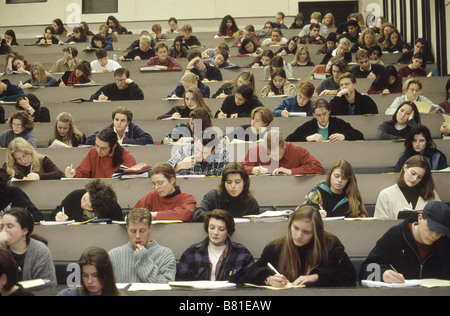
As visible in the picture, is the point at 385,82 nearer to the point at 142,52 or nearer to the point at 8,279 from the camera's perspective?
the point at 142,52

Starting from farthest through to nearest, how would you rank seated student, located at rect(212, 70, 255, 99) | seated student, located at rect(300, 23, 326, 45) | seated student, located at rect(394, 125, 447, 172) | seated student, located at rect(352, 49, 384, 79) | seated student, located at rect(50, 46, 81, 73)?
seated student, located at rect(300, 23, 326, 45)
seated student, located at rect(50, 46, 81, 73)
seated student, located at rect(352, 49, 384, 79)
seated student, located at rect(212, 70, 255, 99)
seated student, located at rect(394, 125, 447, 172)

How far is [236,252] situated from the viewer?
3.95m

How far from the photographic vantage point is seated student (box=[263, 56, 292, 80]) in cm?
763

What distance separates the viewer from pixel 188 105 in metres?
6.54

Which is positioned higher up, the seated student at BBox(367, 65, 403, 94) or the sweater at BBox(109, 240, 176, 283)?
the seated student at BBox(367, 65, 403, 94)

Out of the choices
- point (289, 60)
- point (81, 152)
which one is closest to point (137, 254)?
point (81, 152)

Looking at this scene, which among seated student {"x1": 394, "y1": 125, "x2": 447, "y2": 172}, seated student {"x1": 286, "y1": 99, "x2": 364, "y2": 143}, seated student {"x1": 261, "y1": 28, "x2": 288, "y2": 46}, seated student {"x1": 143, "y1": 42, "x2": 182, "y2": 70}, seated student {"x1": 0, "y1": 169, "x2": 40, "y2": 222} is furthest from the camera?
seated student {"x1": 261, "y1": 28, "x2": 288, "y2": 46}

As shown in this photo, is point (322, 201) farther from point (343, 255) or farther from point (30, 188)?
point (30, 188)

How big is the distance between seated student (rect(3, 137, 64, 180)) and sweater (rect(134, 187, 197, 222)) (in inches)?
41.5

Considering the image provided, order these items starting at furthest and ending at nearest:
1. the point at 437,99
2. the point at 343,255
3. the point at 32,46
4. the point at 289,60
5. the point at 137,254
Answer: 1. the point at 32,46
2. the point at 289,60
3. the point at 437,99
4. the point at 137,254
5. the point at 343,255

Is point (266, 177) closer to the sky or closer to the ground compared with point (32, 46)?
closer to the ground

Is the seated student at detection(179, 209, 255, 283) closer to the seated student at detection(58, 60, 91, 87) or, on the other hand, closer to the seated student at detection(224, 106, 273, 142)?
the seated student at detection(224, 106, 273, 142)

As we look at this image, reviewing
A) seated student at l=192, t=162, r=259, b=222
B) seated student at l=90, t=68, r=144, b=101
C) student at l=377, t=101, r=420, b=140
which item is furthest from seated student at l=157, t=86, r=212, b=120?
seated student at l=192, t=162, r=259, b=222

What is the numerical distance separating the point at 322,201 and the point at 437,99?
3.60 meters
